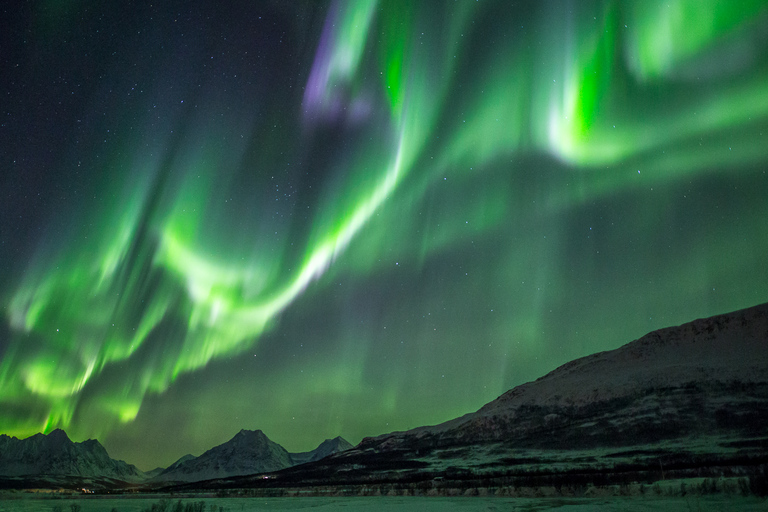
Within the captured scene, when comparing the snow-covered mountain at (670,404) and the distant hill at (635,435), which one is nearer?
the distant hill at (635,435)

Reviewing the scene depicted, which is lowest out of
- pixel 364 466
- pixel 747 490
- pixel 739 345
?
pixel 364 466

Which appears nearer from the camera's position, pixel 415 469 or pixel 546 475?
pixel 546 475

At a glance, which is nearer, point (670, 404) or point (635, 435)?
point (635, 435)

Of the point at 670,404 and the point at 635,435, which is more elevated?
the point at 670,404

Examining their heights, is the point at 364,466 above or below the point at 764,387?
below

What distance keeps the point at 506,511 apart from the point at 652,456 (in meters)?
94.6

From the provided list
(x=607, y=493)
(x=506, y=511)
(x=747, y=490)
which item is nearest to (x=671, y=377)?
(x=607, y=493)

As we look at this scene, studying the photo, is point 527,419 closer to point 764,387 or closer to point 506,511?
point 764,387

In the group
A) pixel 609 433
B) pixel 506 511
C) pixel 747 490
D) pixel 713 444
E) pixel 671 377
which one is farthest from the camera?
pixel 671 377

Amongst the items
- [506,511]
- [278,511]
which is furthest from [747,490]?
[278,511]

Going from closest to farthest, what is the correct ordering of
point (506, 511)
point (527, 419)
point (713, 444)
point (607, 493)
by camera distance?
point (506, 511), point (607, 493), point (713, 444), point (527, 419)

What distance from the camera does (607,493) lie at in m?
67.4

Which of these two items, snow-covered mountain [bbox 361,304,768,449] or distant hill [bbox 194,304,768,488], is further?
snow-covered mountain [bbox 361,304,768,449]

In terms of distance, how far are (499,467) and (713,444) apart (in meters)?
51.8
